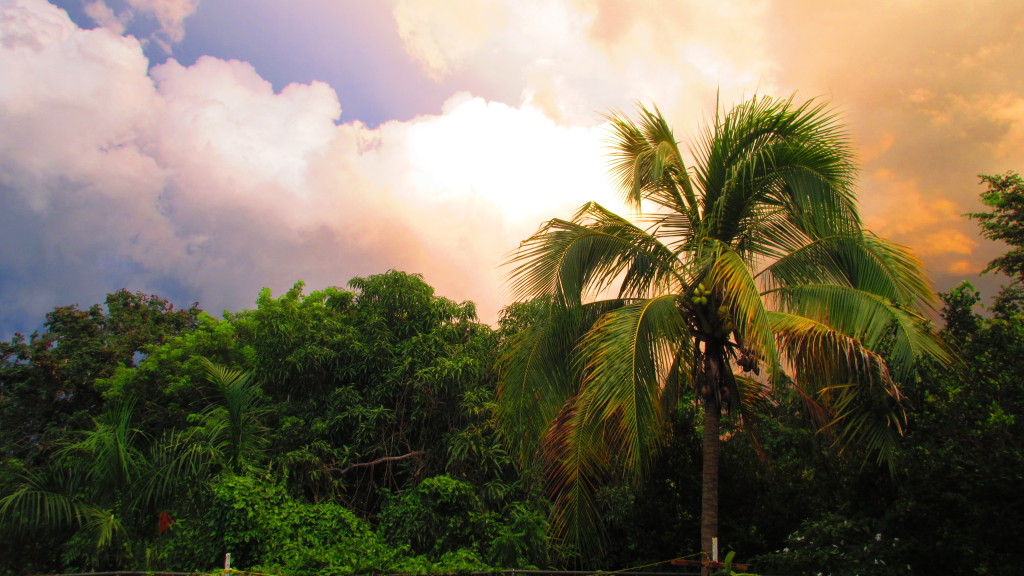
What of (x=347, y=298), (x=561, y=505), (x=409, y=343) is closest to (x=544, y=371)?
(x=561, y=505)

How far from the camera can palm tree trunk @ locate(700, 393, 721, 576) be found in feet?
20.9

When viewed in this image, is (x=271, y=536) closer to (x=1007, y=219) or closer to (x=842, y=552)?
(x=842, y=552)

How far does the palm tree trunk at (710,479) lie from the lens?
637 centimetres

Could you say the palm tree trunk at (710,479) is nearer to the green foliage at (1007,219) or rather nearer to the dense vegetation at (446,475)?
the dense vegetation at (446,475)

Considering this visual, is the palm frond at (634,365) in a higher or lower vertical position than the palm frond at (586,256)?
lower

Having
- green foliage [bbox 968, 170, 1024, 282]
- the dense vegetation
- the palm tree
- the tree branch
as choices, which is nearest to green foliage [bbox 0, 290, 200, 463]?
the dense vegetation

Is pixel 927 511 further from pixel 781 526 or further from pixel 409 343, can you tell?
pixel 409 343

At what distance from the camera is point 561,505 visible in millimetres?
7223

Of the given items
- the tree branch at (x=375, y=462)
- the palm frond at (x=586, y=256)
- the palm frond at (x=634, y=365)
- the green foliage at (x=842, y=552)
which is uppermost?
the palm frond at (x=586, y=256)

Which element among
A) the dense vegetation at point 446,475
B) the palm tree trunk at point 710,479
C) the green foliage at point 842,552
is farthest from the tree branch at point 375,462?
the green foliage at point 842,552

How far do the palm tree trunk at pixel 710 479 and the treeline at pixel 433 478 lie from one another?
2.28 ft

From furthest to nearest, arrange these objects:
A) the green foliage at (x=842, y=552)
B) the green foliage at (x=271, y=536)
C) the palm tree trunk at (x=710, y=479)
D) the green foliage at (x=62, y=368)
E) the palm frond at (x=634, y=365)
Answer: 1. the green foliage at (x=62, y=368)
2. the green foliage at (x=271, y=536)
3. the palm tree trunk at (x=710, y=479)
4. the green foliage at (x=842, y=552)
5. the palm frond at (x=634, y=365)

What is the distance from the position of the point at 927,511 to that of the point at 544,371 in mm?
3448

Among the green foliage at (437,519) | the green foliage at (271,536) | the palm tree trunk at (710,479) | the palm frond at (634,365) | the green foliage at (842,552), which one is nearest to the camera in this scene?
the palm frond at (634,365)
